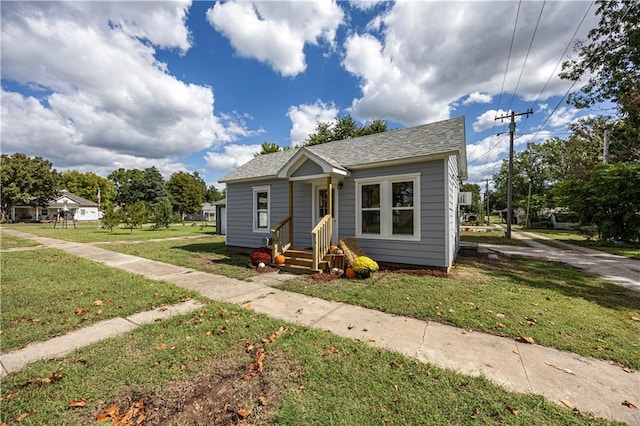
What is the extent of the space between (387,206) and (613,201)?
13616 mm

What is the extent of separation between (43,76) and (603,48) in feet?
71.1

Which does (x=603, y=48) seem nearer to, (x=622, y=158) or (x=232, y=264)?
(x=622, y=158)

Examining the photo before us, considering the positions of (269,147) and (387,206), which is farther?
(269,147)

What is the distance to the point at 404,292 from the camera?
5227mm

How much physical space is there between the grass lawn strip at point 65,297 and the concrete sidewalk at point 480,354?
4.39ft

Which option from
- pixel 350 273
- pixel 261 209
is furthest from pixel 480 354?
pixel 261 209

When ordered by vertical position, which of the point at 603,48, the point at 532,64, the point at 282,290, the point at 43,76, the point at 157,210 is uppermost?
the point at 603,48

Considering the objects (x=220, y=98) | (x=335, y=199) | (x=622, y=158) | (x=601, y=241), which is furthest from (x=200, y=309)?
(x=622, y=158)

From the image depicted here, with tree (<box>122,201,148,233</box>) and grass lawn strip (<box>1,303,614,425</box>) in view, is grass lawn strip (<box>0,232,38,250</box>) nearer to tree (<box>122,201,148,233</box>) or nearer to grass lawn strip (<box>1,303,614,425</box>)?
tree (<box>122,201,148,233</box>)

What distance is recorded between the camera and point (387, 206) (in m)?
7.48

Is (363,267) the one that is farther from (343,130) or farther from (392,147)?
(343,130)

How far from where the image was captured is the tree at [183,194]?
52250 millimetres

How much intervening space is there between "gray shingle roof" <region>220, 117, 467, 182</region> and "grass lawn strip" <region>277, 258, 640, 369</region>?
332 cm

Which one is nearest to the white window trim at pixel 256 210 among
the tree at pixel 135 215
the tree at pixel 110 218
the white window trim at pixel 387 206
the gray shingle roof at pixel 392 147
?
the gray shingle roof at pixel 392 147
